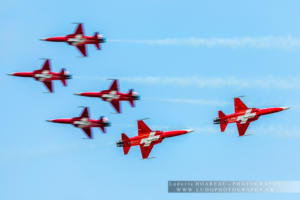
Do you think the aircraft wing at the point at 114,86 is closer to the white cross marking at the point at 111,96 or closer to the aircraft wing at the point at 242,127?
the white cross marking at the point at 111,96

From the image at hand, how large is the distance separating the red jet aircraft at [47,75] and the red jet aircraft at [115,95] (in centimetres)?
343

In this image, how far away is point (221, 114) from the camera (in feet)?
343

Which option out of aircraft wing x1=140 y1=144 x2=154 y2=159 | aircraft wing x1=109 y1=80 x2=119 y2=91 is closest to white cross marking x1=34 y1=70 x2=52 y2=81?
aircraft wing x1=109 y1=80 x2=119 y2=91

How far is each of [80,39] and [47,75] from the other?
279 inches

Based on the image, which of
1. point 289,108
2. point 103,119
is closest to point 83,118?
point 103,119

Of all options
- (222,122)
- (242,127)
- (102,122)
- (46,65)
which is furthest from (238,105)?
(46,65)

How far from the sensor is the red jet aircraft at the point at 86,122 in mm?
104000

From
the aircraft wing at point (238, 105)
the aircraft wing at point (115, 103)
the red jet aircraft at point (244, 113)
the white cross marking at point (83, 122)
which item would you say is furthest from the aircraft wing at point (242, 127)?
the white cross marking at point (83, 122)

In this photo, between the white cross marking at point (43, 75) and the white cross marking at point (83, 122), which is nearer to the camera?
the white cross marking at point (83, 122)

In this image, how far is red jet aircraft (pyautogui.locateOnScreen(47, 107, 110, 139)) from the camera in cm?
10400

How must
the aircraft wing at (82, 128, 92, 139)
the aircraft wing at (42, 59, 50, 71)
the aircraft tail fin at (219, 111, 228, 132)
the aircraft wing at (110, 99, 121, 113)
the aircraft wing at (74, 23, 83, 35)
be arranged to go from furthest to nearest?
the aircraft wing at (42, 59, 50, 71) → the aircraft wing at (74, 23, 83, 35) → the aircraft wing at (110, 99, 121, 113) → the aircraft wing at (82, 128, 92, 139) → the aircraft tail fin at (219, 111, 228, 132)

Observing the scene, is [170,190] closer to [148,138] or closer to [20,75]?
[148,138]

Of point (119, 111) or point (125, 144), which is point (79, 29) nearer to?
point (119, 111)

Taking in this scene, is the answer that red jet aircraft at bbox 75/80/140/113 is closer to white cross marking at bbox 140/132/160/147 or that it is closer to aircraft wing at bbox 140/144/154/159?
white cross marking at bbox 140/132/160/147
